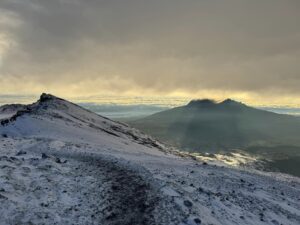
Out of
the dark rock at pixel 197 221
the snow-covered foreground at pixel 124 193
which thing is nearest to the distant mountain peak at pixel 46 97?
the snow-covered foreground at pixel 124 193

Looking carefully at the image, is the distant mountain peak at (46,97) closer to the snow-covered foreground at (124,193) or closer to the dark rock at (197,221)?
the snow-covered foreground at (124,193)

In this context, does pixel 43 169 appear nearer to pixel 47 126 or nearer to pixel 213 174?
pixel 213 174

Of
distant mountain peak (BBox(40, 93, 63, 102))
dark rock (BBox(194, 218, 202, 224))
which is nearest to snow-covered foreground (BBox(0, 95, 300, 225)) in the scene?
Result: dark rock (BBox(194, 218, 202, 224))

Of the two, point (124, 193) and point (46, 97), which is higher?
point (46, 97)

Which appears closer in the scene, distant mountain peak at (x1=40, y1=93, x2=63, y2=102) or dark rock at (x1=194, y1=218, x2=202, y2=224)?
dark rock at (x1=194, y1=218, x2=202, y2=224)

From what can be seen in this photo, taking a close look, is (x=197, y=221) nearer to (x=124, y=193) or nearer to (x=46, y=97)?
(x=124, y=193)

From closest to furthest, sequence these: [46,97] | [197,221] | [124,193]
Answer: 1. [197,221]
2. [124,193]
3. [46,97]

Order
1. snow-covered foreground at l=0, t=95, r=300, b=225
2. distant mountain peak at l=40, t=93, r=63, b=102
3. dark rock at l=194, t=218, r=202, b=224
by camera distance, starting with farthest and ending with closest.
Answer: distant mountain peak at l=40, t=93, r=63, b=102, snow-covered foreground at l=0, t=95, r=300, b=225, dark rock at l=194, t=218, r=202, b=224

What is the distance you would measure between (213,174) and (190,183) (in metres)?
5.69

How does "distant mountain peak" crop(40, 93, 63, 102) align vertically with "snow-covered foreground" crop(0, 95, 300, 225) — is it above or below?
above

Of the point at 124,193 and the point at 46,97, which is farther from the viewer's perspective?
the point at 46,97

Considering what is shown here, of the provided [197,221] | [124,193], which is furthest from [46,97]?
[197,221]

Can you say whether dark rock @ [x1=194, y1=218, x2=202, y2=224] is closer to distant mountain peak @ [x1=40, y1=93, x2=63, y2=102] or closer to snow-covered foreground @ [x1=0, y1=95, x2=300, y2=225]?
snow-covered foreground @ [x1=0, y1=95, x2=300, y2=225]

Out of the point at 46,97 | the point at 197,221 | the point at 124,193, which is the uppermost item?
the point at 46,97
